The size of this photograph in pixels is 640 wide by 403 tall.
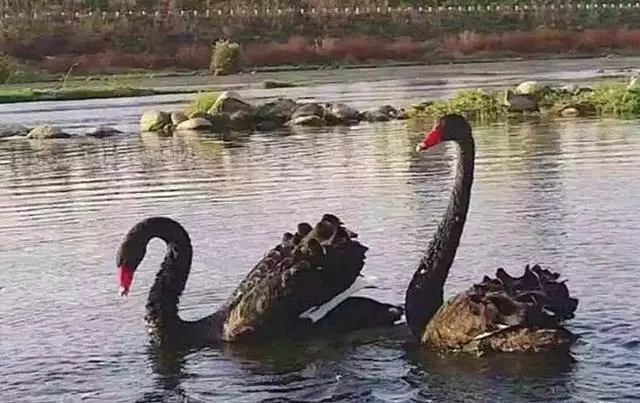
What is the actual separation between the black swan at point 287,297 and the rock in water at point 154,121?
829 inches

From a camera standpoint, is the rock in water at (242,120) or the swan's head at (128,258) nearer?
the swan's head at (128,258)

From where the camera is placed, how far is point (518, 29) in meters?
80.2

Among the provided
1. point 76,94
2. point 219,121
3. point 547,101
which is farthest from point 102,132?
point 76,94

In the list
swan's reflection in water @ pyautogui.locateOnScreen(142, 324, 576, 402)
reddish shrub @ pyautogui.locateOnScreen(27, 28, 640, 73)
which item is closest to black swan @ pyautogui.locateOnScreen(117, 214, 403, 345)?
swan's reflection in water @ pyautogui.locateOnScreen(142, 324, 576, 402)

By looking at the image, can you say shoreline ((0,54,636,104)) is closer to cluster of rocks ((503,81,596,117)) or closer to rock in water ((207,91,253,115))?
cluster of rocks ((503,81,596,117))

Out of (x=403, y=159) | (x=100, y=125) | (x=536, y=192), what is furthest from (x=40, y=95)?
(x=536, y=192)

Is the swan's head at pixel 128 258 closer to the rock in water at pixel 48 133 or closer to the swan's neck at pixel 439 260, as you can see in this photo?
the swan's neck at pixel 439 260

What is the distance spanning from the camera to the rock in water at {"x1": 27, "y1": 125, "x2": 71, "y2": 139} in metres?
30.9

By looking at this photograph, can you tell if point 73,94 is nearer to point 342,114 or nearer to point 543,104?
point 342,114

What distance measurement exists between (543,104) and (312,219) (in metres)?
16.5

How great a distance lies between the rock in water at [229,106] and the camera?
1249 inches

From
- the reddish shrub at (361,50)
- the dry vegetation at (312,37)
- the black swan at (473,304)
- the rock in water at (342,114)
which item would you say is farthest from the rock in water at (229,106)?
the reddish shrub at (361,50)

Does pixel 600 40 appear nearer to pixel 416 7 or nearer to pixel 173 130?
pixel 416 7

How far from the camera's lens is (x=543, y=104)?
30.8 meters
